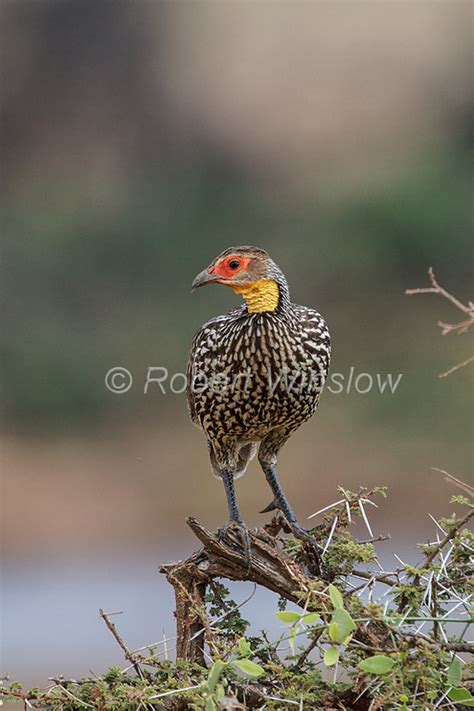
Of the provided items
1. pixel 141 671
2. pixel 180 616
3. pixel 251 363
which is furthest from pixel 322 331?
pixel 141 671

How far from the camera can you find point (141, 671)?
1.90 meters

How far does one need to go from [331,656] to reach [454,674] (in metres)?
0.22

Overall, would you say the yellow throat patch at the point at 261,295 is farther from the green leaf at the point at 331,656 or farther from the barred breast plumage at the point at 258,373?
the green leaf at the point at 331,656

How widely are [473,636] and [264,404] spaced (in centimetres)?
82

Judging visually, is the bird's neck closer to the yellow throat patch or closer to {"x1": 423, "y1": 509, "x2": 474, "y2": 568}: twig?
the yellow throat patch

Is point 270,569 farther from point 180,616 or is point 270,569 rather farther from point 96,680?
point 96,680

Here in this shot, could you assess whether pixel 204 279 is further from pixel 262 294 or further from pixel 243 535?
pixel 243 535

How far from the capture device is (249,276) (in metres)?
2.55

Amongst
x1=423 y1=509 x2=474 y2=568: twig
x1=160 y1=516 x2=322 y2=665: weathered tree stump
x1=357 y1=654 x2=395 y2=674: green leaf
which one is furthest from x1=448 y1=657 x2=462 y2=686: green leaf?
x1=160 y1=516 x2=322 y2=665: weathered tree stump

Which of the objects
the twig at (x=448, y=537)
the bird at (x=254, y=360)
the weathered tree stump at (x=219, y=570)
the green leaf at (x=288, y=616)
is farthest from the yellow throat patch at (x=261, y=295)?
the green leaf at (x=288, y=616)

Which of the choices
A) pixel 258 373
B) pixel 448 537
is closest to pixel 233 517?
pixel 258 373

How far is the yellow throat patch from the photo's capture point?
260 centimetres

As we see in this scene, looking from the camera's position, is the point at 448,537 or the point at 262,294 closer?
the point at 448,537

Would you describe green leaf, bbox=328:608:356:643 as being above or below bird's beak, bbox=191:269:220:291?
below
